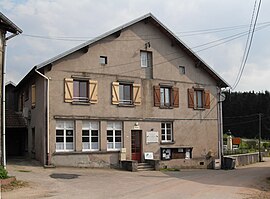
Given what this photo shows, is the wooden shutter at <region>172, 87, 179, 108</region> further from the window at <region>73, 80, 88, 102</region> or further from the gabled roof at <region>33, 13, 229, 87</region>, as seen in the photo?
the window at <region>73, 80, 88, 102</region>

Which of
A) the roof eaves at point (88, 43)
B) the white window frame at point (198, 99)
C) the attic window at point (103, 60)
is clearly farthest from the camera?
the white window frame at point (198, 99)

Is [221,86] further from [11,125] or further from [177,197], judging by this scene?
[177,197]

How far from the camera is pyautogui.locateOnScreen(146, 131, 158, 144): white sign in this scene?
24.9m

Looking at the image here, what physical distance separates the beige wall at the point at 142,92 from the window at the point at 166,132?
0.35m

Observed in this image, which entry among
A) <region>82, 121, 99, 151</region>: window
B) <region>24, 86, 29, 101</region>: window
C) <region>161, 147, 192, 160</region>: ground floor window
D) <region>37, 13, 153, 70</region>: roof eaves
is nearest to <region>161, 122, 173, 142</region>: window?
<region>161, 147, 192, 160</region>: ground floor window

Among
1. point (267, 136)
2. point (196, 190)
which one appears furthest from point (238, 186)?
point (267, 136)

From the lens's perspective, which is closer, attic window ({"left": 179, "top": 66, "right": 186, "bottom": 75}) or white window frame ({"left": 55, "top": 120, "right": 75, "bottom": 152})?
white window frame ({"left": 55, "top": 120, "right": 75, "bottom": 152})

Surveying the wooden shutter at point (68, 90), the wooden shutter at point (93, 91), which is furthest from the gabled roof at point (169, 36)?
the wooden shutter at point (93, 91)

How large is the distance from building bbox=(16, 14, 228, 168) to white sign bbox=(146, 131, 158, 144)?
0.22ft

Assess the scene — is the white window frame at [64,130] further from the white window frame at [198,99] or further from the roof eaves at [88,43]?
the white window frame at [198,99]

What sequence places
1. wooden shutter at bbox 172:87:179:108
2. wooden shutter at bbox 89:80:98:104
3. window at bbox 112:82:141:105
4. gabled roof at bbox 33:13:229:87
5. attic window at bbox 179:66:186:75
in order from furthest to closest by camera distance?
attic window at bbox 179:66:186:75
wooden shutter at bbox 172:87:179:108
window at bbox 112:82:141:105
wooden shutter at bbox 89:80:98:104
gabled roof at bbox 33:13:229:87

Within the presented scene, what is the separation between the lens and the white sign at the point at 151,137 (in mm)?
24875

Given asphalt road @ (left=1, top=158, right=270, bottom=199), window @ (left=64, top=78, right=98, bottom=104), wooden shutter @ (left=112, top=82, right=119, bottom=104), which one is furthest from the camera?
wooden shutter @ (left=112, top=82, right=119, bottom=104)

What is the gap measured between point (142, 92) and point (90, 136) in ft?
15.5
